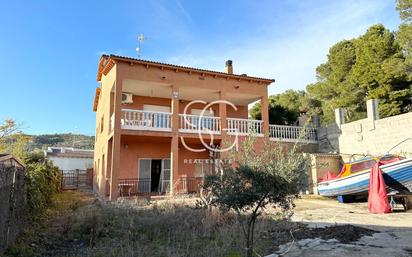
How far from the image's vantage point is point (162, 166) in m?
19.4

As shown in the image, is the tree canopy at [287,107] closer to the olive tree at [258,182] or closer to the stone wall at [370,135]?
the stone wall at [370,135]

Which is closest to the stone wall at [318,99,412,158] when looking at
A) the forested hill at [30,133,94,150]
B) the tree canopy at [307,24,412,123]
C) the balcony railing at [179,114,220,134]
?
the tree canopy at [307,24,412,123]

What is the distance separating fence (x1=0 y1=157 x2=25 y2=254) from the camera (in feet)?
19.2

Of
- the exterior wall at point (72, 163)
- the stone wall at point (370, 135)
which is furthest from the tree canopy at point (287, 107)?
the exterior wall at point (72, 163)

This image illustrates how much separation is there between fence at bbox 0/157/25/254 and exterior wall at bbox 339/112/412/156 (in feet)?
51.3

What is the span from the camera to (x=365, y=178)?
12.6 meters

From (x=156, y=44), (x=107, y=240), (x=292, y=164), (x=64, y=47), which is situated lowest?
(x=107, y=240)

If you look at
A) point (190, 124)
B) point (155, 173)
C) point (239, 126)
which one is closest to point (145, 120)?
point (190, 124)

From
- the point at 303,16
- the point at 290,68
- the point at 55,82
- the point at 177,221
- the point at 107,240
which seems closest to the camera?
the point at 107,240

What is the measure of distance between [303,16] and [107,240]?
11265mm

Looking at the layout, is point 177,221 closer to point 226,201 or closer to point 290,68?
point 226,201

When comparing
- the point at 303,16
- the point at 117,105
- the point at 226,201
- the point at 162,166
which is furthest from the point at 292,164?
the point at 162,166

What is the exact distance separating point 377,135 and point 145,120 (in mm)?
12514

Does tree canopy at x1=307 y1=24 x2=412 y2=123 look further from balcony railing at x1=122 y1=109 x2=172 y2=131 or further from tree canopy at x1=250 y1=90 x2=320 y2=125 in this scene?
balcony railing at x1=122 y1=109 x2=172 y2=131
